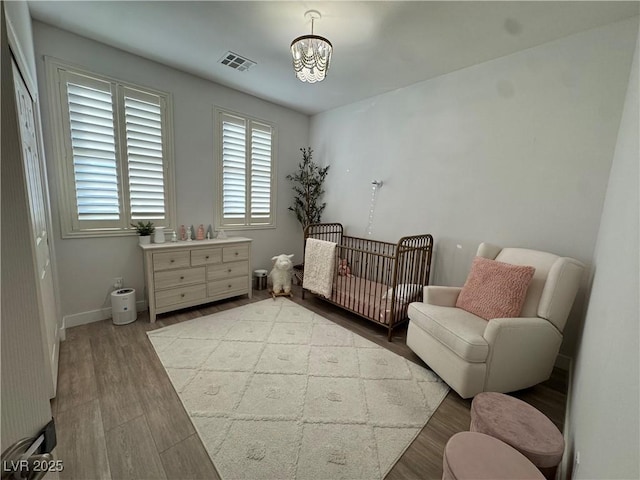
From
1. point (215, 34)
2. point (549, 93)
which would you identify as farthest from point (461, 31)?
point (215, 34)

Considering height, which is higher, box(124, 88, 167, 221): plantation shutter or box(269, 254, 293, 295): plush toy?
box(124, 88, 167, 221): plantation shutter

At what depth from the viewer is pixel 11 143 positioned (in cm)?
46

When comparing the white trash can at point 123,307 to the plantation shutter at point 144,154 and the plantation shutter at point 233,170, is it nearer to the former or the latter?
the plantation shutter at point 144,154

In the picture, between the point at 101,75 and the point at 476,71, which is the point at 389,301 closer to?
the point at 476,71

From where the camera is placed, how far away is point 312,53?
6.36 feet

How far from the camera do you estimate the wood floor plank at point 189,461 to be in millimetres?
1300

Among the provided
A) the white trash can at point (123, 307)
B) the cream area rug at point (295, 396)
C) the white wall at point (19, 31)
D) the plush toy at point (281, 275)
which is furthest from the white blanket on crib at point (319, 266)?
the white wall at point (19, 31)

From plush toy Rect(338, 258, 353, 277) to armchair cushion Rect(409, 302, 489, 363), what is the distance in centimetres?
129

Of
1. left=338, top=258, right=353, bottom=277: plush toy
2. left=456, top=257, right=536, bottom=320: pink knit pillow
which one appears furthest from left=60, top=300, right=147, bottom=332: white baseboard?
left=456, top=257, right=536, bottom=320: pink knit pillow

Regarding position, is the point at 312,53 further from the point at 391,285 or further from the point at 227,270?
the point at 227,270

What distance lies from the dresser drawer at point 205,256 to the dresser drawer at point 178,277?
84mm

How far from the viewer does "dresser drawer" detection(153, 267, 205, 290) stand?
2811mm

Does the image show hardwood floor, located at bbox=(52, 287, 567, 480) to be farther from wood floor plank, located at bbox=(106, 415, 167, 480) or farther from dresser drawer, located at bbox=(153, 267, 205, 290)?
dresser drawer, located at bbox=(153, 267, 205, 290)

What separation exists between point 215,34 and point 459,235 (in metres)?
3.02
